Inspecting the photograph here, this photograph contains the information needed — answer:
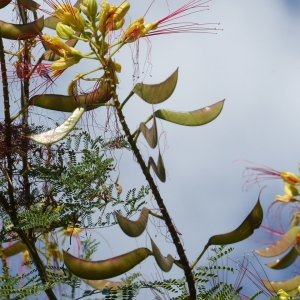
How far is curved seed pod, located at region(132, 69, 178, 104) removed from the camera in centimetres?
186

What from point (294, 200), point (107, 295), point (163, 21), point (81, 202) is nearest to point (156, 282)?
point (107, 295)

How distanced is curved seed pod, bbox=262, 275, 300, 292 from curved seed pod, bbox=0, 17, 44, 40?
1.41 meters

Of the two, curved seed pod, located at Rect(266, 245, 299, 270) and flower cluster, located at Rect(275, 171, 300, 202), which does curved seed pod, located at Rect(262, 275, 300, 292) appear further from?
flower cluster, located at Rect(275, 171, 300, 202)

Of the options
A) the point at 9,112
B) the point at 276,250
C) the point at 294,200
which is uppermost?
the point at 9,112

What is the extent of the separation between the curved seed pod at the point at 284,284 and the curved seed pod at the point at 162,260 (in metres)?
0.85

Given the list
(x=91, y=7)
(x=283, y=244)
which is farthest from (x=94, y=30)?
(x=283, y=244)

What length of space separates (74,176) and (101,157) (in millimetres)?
144

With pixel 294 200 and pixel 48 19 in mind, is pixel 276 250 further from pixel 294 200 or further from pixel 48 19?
pixel 48 19

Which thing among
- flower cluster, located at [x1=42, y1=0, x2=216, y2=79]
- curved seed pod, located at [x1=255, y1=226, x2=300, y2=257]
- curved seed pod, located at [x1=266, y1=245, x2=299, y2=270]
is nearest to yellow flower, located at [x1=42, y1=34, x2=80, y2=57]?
flower cluster, located at [x1=42, y1=0, x2=216, y2=79]

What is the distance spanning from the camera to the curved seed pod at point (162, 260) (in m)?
1.71

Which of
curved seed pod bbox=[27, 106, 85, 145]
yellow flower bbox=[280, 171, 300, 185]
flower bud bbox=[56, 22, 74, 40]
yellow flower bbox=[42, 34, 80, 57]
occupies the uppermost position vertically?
flower bud bbox=[56, 22, 74, 40]

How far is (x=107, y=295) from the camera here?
2.13m

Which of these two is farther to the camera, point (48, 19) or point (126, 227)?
point (48, 19)

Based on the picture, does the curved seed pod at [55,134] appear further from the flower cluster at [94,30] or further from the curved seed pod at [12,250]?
the curved seed pod at [12,250]
